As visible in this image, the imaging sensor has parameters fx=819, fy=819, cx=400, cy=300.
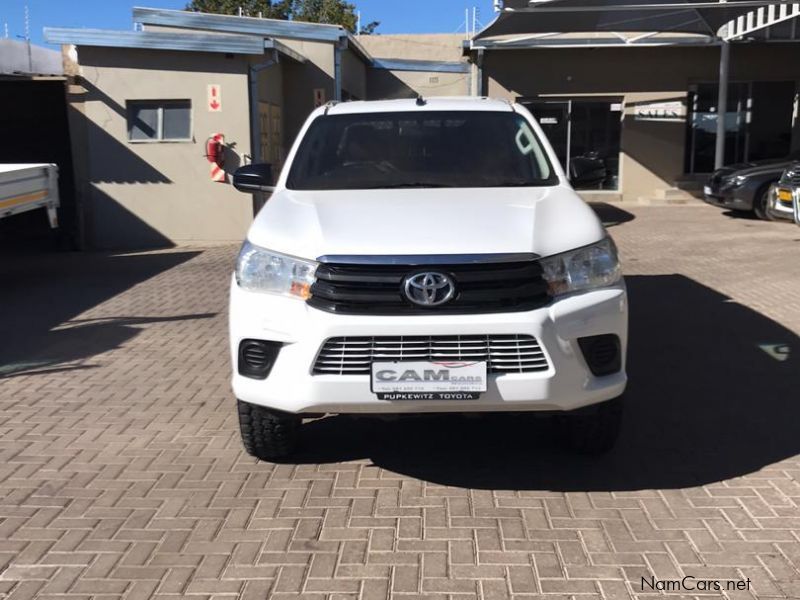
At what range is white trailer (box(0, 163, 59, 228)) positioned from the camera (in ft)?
30.5

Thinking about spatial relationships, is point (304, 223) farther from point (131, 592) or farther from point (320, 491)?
point (131, 592)

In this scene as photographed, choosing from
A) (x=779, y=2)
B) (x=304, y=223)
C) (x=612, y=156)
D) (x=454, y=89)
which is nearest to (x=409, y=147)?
(x=304, y=223)

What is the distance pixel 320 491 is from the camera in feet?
13.5

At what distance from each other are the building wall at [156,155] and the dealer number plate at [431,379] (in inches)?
400

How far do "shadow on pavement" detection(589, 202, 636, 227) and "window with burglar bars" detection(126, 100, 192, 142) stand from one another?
742 cm

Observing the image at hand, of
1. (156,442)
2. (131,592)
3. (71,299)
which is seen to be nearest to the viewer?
(131,592)

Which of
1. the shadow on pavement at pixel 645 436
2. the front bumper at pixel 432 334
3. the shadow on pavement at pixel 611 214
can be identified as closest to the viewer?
the front bumper at pixel 432 334

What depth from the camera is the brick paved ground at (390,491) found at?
3.33 metres

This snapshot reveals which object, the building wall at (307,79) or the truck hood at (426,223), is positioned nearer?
the truck hood at (426,223)

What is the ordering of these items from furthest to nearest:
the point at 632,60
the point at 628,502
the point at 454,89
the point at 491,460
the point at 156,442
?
the point at 454,89 < the point at 632,60 < the point at 156,442 < the point at 491,460 < the point at 628,502

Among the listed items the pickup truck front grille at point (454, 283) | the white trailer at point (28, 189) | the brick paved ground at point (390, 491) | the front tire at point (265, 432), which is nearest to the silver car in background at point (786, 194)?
the brick paved ground at point (390, 491)

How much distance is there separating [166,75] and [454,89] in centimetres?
1218

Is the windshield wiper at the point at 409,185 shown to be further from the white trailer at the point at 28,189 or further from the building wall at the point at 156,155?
the building wall at the point at 156,155

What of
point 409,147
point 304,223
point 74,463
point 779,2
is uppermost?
point 779,2
